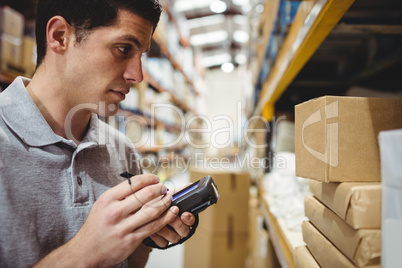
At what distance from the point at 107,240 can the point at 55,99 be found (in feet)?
1.55

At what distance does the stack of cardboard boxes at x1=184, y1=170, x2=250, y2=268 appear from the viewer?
194cm

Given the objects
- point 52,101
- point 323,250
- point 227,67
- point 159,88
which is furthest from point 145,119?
point 227,67

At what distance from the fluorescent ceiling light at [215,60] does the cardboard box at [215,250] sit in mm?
9567

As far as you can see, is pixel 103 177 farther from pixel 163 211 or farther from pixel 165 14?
pixel 165 14

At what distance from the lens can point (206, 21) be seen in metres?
8.04

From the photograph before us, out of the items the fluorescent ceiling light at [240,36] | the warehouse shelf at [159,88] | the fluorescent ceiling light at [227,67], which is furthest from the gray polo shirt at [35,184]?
the fluorescent ceiling light at [227,67]

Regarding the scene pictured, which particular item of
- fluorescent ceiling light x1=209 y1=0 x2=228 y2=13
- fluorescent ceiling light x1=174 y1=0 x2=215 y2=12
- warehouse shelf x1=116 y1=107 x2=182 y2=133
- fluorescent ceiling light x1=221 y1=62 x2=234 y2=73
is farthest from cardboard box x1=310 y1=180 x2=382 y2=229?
fluorescent ceiling light x1=221 y1=62 x2=234 y2=73

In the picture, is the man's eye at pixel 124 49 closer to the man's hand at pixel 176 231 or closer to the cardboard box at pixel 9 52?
the man's hand at pixel 176 231

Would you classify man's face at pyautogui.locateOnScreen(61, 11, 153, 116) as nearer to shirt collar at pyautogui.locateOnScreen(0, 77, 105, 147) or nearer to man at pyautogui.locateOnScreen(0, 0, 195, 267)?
man at pyautogui.locateOnScreen(0, 0, 195, 267)

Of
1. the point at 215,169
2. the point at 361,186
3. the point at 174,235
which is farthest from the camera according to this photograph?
the point at 215,169

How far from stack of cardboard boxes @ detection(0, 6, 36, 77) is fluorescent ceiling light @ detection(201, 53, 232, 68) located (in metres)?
9.52

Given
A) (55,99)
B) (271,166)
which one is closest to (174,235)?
(55,99)

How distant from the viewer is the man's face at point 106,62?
0.76 meters

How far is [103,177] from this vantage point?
86cm
